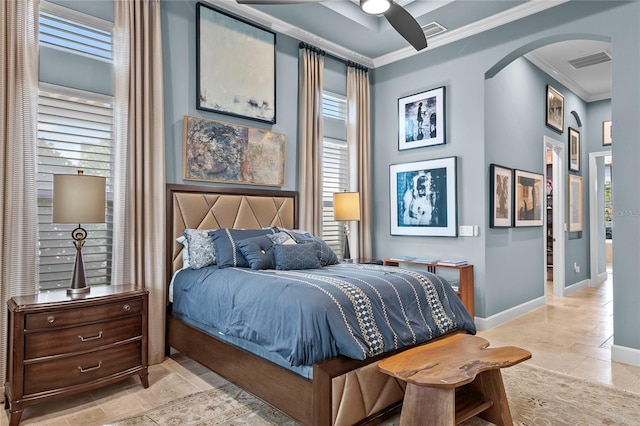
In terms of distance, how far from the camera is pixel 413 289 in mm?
→ 2625

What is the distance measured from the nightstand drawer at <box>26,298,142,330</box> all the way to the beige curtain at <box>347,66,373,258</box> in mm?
2948

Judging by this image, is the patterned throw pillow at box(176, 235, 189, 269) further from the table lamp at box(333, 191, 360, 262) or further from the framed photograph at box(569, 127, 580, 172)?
the framed photograph at box(569, 127, 580, 172)

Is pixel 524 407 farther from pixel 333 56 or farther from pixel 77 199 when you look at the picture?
pixel 333 56

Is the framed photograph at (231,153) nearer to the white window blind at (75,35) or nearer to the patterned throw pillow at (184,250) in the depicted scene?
the patterned throw pillow at (184,250)

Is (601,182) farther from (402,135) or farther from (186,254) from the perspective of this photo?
(186,254)

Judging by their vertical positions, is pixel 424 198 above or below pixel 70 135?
below

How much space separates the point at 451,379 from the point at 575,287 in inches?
229

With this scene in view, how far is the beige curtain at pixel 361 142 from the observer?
512cm

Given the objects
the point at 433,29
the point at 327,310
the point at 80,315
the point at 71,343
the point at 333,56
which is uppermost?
the point at 433,29

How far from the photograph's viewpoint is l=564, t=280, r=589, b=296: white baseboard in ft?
20.4

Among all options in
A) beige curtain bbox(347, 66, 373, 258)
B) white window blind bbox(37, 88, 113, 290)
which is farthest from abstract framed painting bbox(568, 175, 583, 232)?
white window blind bbox(37, 88, 113, 290)

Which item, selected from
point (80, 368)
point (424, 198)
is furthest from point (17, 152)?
point (424, 198)

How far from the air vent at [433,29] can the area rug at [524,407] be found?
3.60m

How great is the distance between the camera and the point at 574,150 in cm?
650
